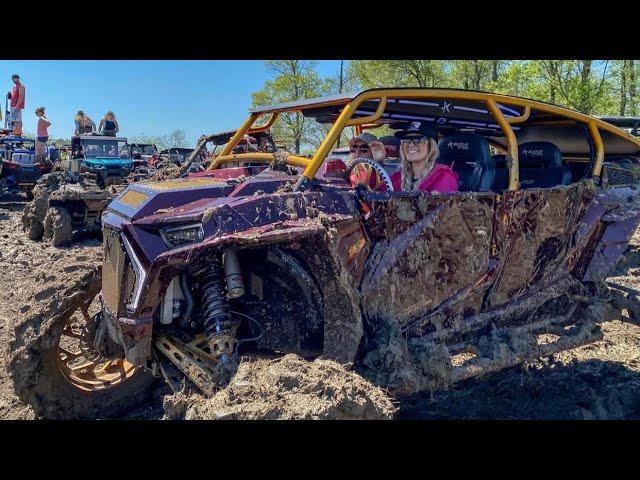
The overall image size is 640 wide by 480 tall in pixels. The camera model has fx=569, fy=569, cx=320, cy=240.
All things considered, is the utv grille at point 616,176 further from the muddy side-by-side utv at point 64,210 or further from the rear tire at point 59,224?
the rear tire at point 59,224

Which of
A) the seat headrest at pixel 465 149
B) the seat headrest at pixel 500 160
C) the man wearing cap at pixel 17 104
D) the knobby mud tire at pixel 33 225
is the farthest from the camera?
the man wearing cap at pixel 17 104

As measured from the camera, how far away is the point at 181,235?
9.47 ft

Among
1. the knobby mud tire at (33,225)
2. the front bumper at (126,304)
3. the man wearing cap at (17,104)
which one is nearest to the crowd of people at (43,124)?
the man wearing cap at (17,104)

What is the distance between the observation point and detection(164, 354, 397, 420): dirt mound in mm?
2420

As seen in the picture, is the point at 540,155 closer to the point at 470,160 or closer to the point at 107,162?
the point at 470,160

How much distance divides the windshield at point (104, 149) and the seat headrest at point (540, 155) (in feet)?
36.3

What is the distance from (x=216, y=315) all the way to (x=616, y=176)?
143 inches

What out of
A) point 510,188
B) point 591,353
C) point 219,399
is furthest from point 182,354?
point 591,353

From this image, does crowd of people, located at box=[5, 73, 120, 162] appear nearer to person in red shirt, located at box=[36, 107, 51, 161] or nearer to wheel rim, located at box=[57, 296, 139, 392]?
person in red shirt, located at box=[36, 107, 51, 161]

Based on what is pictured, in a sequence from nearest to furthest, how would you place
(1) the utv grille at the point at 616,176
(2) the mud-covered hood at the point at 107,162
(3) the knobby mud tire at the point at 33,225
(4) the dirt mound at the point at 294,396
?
(4) the dirt mound at the point at 294,396 → (1) the utv grille at the point at 616,176 → (3) the knobby mud tire at the point at 33,225 → (2) the mud-covered hood at the point at 107,162

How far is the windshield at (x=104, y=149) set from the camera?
13.7 meters

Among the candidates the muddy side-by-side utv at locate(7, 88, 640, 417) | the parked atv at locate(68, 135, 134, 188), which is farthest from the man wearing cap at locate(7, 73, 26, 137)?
the muddy side-by-side utv at locate(7, 88, 640, 417)

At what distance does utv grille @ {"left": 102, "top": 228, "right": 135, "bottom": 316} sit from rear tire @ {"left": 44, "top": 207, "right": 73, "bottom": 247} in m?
6.34

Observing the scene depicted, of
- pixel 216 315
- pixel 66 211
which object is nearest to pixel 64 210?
pixel 66 211
